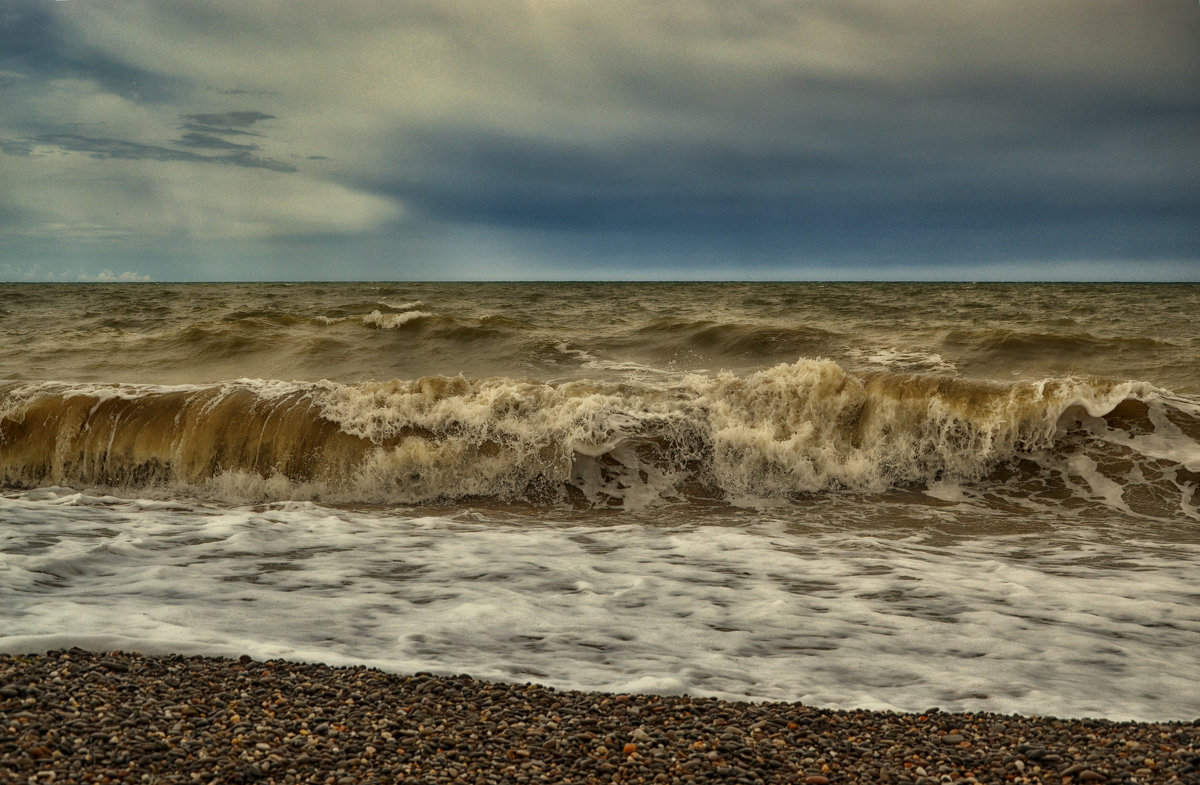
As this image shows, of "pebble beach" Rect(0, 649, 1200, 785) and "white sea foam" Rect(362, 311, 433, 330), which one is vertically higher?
"white sea foam" Rect(362, 311, 433, 330)

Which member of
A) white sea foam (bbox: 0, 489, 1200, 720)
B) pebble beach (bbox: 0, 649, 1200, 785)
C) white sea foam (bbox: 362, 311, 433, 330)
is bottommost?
white sea foam (bbox: 0, 489, 1200, 720)

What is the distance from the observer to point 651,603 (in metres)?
5.00

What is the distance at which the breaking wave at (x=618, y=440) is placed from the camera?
8703 mm

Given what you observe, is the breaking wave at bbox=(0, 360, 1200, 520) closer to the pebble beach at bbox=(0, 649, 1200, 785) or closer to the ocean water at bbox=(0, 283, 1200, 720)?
the ocean water at bbox=(0, 283, 1200, 720)

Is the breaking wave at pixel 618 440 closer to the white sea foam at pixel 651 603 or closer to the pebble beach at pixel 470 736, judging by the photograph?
the white sea foam at pixel 651 603

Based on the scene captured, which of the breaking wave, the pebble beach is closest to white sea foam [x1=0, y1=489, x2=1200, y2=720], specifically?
the pebble beach

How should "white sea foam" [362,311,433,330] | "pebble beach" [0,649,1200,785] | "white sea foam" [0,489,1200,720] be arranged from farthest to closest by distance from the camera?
"white sea foam" [362,311,433,330]
"white sea foam" [0,489,1200,720]
"pebble beach" [0,649,1200,785]

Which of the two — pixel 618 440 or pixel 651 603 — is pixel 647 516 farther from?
pixel 651 603

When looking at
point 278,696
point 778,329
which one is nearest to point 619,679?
point 278,696

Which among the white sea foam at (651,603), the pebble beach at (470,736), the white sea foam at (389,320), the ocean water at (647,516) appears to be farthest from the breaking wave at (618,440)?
the white sea foam at (389,320)

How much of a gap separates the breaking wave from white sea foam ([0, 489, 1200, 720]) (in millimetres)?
1495

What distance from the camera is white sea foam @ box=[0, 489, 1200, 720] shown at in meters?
3.87

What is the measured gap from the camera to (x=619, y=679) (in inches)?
148

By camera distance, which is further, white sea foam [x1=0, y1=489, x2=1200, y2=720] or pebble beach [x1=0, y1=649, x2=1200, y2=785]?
white sea foam [x1=0, y1=489, x2=1200, y2=720]
